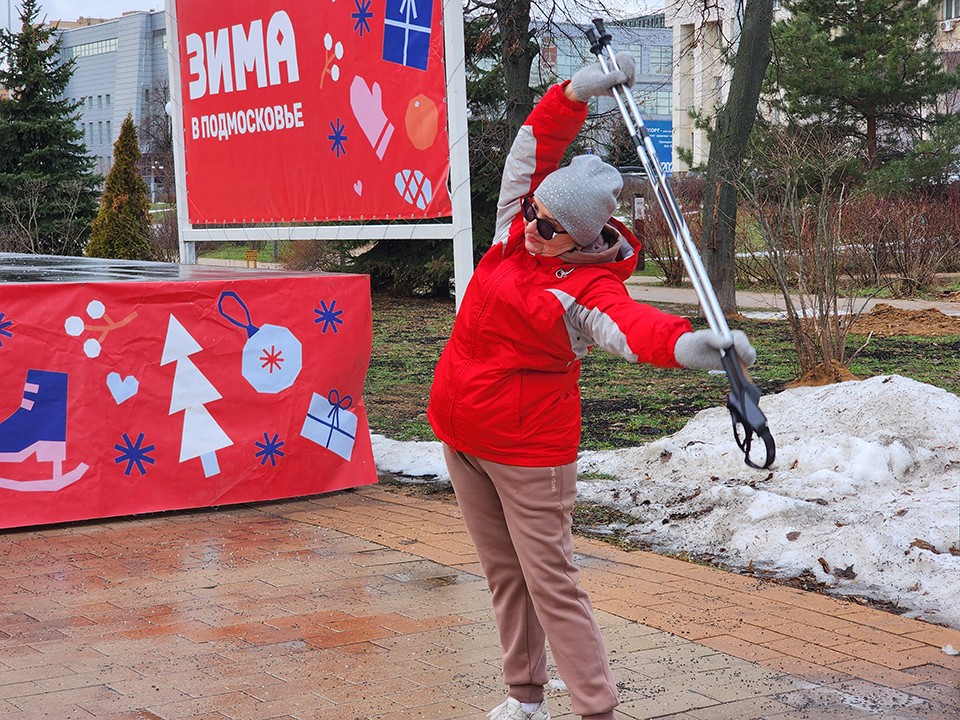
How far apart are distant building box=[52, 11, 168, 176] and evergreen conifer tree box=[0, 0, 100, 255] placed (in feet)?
122

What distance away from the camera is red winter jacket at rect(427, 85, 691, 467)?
3.20m

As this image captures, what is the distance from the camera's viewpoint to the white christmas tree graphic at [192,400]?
646 cm

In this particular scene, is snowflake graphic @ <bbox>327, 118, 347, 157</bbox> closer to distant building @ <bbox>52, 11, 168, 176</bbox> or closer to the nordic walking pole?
the nordic walking pole

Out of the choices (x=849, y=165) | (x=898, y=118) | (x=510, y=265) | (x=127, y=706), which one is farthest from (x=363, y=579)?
(x=898, y=118)

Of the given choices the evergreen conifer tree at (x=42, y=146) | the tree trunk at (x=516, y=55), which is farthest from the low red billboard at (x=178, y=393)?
the evergreen conifer tree at (x=42, y=146)

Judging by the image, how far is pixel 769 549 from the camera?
5.55 metres

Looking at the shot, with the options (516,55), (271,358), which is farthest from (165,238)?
(271,358)

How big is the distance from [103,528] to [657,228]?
633 inches

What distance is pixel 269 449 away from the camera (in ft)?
22.1

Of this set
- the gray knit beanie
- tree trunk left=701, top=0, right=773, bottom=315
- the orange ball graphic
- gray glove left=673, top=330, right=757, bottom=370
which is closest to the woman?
the gray knit beanie

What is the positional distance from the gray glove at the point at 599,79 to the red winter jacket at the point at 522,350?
0.42 m

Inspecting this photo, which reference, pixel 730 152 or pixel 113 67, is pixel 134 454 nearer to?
pixel 730 152

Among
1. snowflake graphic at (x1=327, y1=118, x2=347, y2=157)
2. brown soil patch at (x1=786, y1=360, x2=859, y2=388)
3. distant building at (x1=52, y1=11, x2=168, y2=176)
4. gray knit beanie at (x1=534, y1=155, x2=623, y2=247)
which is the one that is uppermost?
distant building at (x1=52, y1=11, x2=168, y2=176)

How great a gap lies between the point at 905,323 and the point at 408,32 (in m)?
9.60
